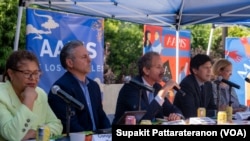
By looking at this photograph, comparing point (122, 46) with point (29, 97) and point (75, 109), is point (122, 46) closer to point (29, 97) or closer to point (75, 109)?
point (75, 109)

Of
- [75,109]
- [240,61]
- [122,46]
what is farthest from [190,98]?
[122,46]

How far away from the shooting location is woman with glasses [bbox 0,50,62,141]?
2609 mm

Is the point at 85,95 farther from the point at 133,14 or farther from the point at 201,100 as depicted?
the point at 133,14

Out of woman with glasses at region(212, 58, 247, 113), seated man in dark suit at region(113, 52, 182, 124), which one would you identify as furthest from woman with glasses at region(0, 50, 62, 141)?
woman with glasses at region(212, 58, 247, 113)

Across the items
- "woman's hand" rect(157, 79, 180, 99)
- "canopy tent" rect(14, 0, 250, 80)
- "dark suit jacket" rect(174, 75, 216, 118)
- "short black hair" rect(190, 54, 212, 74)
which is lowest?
"dark suit jacket" rect(174, 75, 216, 118)

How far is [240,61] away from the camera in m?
8.43

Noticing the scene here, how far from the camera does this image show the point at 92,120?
3.50 m

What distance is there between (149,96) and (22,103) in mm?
1498

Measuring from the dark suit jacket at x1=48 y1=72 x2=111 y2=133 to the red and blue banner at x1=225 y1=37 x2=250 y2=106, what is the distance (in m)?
4.98

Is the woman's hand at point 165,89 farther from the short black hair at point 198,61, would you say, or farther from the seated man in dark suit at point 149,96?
the short black hair at point 198,61

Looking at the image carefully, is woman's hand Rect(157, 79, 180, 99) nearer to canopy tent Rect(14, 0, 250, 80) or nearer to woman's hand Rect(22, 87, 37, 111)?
woman's hand Rect(22, 87, 37, 111)

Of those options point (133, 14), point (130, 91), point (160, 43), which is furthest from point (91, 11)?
point (130, 91)

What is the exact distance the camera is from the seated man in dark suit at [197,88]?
4523 mm

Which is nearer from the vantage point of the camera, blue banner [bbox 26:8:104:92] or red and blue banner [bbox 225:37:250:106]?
blue banner [bbox 26:8:104:92]
